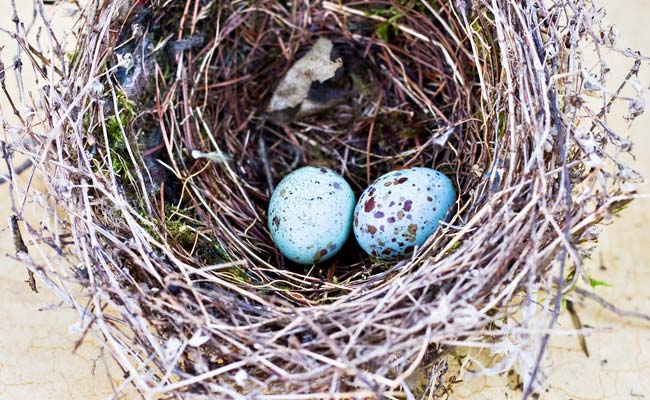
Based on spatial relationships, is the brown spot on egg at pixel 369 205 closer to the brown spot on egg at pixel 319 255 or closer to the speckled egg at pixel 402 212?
the speckled egg at pixel 402 212

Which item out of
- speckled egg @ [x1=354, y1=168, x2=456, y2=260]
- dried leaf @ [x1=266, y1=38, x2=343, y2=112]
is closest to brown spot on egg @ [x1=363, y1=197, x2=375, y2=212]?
speckled egg @ [x1=354, y1=168, x2=456, y2=260]

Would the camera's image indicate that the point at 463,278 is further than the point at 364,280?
No

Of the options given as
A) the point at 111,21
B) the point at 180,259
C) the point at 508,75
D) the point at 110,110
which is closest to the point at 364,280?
the point at 180,259

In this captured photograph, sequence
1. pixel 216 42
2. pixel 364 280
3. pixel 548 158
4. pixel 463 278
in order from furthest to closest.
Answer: pixel 216 42, pixel 364 280, pixel 548 158, pixel 463 278

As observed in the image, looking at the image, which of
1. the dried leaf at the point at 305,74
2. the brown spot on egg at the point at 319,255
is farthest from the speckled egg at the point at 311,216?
the dried leaf at the point at 305,74

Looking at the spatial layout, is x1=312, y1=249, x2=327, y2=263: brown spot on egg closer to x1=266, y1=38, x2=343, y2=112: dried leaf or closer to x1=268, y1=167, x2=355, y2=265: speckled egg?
x1=268, y1=167, x2=355, y2=265: speckled egg

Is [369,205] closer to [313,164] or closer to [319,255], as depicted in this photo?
[319,255]

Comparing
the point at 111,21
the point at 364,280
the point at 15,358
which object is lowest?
the point at 15,358

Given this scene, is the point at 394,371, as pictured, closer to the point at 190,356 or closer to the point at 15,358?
the point at 190,356
